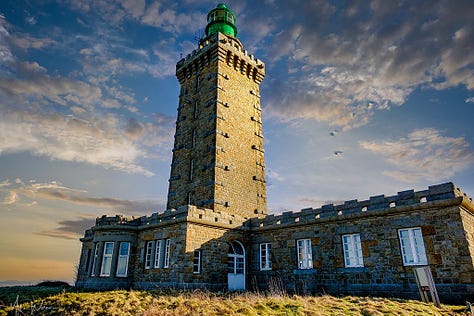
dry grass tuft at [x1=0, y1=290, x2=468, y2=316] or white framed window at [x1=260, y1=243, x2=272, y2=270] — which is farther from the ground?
white framed window at [x1=260, y1=243, x2=272, y2=270]

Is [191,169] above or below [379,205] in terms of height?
above

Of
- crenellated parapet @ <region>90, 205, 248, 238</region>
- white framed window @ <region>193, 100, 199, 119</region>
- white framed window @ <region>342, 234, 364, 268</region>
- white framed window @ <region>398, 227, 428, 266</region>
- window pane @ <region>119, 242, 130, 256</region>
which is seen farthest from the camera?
white framed window @ <region>193, 100, 199, 119</region>

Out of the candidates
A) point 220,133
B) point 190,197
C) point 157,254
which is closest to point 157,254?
point 157,254

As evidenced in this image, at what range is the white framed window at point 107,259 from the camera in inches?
699

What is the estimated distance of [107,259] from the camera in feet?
59.3

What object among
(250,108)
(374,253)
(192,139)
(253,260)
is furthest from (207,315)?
(250,108)

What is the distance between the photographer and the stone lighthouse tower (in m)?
21.0

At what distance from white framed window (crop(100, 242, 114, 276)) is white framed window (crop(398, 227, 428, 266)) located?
15.2 m

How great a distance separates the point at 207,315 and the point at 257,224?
33.9ft

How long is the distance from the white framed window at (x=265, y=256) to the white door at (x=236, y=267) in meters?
1.16

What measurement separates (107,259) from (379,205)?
14957mm

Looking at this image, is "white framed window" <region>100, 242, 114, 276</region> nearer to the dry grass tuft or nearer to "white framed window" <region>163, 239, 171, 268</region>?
"white framed window" <region>163, 239, 171, 268</region>

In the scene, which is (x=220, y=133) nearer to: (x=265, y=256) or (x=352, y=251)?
(x=265, y=256)

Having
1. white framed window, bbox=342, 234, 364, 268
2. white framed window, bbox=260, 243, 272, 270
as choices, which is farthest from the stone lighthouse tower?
white framed window, bbox=342, 234, 364, 268
